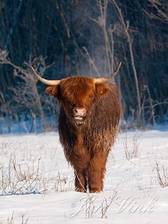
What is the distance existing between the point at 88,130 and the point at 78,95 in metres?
0.50

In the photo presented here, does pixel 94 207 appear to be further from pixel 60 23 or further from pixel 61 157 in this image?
pixel 60 23

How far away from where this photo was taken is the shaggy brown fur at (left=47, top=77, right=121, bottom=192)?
9258 mm

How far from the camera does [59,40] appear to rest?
34250 mm

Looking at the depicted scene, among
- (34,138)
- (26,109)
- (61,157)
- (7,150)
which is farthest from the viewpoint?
(26,109)

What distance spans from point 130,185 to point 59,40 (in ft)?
76.6

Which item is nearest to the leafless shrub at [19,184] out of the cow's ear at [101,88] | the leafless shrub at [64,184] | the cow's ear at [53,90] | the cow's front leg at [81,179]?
the leafless shrub at [64,184]

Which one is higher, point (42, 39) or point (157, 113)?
point (42, 39)

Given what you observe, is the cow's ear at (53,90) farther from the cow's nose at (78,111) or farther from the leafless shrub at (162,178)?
the leafless shrub at (162,178)

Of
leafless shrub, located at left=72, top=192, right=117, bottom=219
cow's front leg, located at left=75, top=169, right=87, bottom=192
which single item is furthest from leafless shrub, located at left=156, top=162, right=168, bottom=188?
leafless shrub, located at left=72, top=192, right=117, bottom=219

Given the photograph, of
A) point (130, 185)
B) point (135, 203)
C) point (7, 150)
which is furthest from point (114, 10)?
point (135, 203)

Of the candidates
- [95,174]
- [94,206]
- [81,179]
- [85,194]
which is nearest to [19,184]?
[81,179]

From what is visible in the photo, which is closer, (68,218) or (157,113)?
(68,218)

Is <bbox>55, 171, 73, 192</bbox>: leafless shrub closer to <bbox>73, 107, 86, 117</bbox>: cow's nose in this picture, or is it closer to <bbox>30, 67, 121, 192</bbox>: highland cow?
<bbox>30, 67, 121, 192</bbox>: highland cow

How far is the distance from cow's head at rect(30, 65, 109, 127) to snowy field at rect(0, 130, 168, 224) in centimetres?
88
